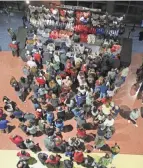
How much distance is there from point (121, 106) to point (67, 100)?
8.74 feet

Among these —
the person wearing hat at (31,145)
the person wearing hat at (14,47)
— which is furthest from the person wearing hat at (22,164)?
the person wearing hat at (14,47)

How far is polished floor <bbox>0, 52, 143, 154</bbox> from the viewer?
14648 millimetres

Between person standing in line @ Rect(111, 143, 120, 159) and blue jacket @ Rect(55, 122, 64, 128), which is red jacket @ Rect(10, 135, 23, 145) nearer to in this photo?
blue jacket @ Rect(55, 122, 64, 128)


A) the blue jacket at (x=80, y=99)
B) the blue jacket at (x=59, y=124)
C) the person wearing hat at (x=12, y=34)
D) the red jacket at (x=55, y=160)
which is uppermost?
the person wearing hat at (x=12, y=34)

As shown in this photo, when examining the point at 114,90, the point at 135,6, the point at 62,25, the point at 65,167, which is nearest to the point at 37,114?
the point at 65,167

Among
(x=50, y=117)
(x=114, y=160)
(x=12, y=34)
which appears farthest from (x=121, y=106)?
(x=12, y=34)

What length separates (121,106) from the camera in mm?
16016

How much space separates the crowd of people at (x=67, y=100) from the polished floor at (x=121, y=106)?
262mm

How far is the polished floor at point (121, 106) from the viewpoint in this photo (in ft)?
48.1

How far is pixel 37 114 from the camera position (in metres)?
14.5

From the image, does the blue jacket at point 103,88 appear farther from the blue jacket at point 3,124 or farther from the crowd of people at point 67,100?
the blue jacket at point 3,124

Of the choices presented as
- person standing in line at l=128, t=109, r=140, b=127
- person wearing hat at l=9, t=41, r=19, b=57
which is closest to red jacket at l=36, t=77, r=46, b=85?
person wearing hat at l=9, t=41, r=19, b=57

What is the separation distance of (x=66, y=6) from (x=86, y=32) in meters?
1.60

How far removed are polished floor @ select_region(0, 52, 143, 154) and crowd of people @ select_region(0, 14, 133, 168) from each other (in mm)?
262
